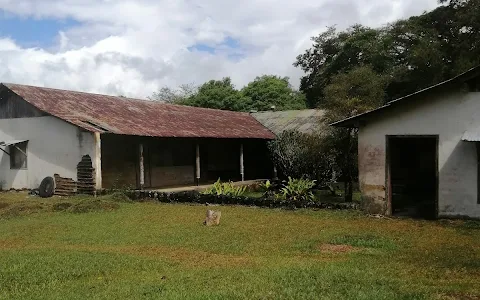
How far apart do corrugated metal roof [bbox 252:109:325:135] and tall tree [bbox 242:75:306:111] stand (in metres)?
14.1

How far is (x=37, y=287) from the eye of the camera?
6.70m

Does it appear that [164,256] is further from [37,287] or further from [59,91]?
[59,91]

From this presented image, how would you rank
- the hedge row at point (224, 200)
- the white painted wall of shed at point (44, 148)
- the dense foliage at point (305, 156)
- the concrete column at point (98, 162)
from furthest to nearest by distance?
1. the white painted wall of shed at point (44, 148)
2. the dense foliage at point (305, 156)
3. the concrete column at point (98, 162)
4. the hedge row at point (224, 200)

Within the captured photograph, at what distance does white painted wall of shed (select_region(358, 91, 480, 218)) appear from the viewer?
42.7 ft

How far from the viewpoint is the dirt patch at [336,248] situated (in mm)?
9339

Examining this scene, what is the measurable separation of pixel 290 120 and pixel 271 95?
1924cm

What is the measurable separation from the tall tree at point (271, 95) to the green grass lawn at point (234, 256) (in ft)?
109

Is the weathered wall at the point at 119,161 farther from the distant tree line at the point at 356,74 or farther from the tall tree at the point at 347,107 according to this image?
the tall tree at the point at 347,107

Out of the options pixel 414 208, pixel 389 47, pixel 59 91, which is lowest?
pixel 414 208

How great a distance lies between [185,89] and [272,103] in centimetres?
2025

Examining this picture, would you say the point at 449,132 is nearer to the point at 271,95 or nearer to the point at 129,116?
the point at 129,116

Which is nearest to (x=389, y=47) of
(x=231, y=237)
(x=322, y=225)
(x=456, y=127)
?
(x=456, y=127)

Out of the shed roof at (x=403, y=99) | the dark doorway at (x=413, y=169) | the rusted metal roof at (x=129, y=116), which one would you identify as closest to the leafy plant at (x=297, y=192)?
the shed roof at (x=403, y=99)

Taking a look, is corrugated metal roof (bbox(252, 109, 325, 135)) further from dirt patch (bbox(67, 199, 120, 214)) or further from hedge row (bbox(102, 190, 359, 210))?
dirt patch (bbox(67, 199, 120, 214))
